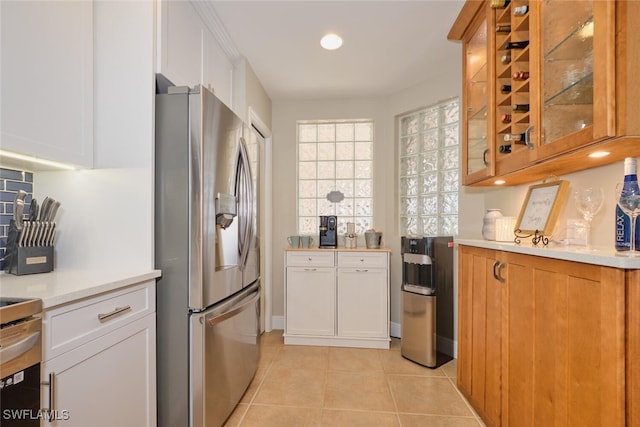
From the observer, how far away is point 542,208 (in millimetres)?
1537

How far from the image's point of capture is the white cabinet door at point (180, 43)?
4.86ft

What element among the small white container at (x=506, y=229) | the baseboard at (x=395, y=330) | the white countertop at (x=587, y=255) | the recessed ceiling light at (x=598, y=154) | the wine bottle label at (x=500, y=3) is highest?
the wine bottle label at (x=500, y=3)

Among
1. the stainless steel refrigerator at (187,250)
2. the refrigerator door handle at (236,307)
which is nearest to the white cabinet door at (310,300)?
the refrigerator door handle at (236,307)

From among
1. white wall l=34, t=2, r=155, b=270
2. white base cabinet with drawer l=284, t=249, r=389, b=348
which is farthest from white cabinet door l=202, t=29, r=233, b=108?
white base cabinet with drawer l=284, t=249, r=389, b=348

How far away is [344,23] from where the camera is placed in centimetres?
213

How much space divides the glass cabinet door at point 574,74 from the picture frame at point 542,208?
1.06 ft

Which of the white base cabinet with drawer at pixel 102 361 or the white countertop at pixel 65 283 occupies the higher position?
the white countertop at pixel 65 283

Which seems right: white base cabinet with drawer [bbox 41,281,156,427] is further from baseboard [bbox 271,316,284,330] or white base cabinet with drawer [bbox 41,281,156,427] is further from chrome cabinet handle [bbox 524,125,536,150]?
baseboard [bbox 271,316,284,330]

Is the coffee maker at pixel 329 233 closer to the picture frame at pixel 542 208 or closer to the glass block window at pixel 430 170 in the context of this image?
the glass block window at pixel 430 170

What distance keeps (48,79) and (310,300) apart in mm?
2434

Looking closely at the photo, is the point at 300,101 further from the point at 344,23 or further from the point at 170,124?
the point at 170,124

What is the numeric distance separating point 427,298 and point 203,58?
2.47 meters

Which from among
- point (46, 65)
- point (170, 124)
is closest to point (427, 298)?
point (170, 124)

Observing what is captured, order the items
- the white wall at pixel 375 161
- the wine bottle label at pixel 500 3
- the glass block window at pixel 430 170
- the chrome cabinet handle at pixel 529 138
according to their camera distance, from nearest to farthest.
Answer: the chrome cabinet handle at pixel 529 138
the wine bottle label at pixel 500 3
the glass block window at pixel 430 170
the white wall at pixel 375 161
